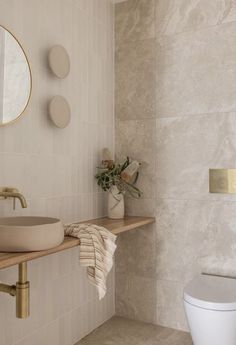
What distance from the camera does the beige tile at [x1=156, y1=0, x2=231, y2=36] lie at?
2070 mm

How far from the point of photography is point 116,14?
241 cm

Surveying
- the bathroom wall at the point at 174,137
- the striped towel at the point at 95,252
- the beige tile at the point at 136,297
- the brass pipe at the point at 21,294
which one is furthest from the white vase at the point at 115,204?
the brass pipe at the point at 21,294

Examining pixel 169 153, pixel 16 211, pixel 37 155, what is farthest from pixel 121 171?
pixel 16 211

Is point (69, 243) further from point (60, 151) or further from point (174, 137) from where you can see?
point (174, 137)

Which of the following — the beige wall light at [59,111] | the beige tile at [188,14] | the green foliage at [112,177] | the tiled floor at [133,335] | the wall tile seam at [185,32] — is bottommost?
the tiled floor at [133,335]

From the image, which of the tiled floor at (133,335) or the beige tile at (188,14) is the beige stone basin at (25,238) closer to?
the tiled floor at (133,335)

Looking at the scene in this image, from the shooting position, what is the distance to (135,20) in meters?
2.34

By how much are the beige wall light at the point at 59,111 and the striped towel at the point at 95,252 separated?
0.58 metres

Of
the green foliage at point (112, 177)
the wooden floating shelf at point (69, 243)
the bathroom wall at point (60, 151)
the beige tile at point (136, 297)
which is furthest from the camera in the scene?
the beige tile at point (136, 297)

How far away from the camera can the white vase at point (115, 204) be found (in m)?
2.17

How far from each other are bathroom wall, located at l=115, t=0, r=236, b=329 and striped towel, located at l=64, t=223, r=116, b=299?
0.76 m

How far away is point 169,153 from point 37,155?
90 cm

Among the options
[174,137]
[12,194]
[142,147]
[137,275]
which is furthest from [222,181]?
[12,194]

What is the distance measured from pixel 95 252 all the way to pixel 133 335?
3.00 ft
